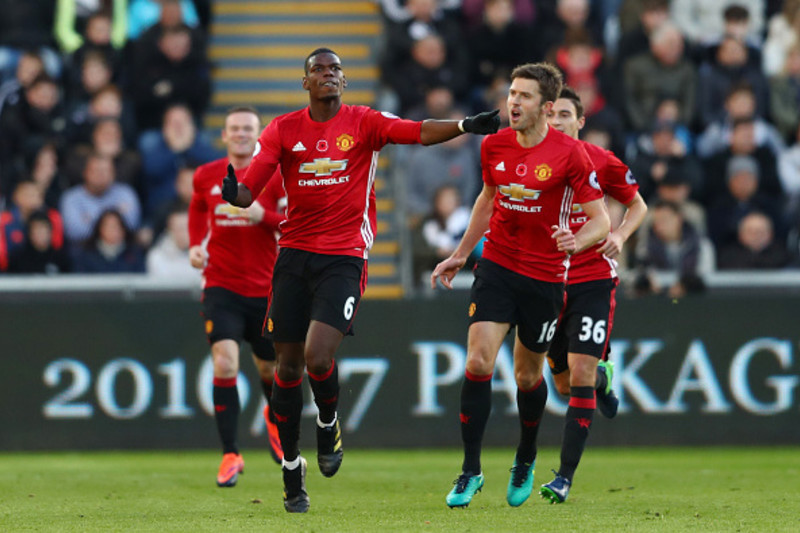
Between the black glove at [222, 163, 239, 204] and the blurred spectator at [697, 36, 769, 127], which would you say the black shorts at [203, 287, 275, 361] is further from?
the blurred spectator at [697, 36, 769, 127]

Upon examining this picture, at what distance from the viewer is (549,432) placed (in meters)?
12.6

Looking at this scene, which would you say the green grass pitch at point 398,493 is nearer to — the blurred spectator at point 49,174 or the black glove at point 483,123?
the black glove at point 483,123

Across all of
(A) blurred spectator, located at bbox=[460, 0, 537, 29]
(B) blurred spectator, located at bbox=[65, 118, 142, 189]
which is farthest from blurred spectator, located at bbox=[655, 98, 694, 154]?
(B) blurred spectator, located at bbox=[65, 118, 142, 189]

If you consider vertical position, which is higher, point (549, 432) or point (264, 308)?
point (264, 308)

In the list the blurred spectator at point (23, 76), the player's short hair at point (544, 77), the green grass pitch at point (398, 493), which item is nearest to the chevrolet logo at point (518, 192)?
the player's short hair at point (544, 77)

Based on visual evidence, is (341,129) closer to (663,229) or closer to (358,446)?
(358,446)

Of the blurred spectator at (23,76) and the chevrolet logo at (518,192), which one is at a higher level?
the blurred spectator at (23,76)

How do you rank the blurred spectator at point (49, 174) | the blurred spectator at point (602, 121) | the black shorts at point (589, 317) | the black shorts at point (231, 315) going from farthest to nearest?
1. the blurred spectator at point (602, 121)
2. the blurred spectator at point (49, 174)
3. the black shorts at point (231, 315)
4. the black shorts at point (589, 317)

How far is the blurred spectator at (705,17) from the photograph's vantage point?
16.3m

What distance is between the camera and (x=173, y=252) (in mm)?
13680

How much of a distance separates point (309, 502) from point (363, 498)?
0.75 m

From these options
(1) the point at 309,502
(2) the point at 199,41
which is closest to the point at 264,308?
(1) the point at 309,502

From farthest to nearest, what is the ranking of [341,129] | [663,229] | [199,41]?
[199,41] → [663,229] → [341,129]

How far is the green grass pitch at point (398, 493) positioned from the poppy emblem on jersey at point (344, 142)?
2069mm
